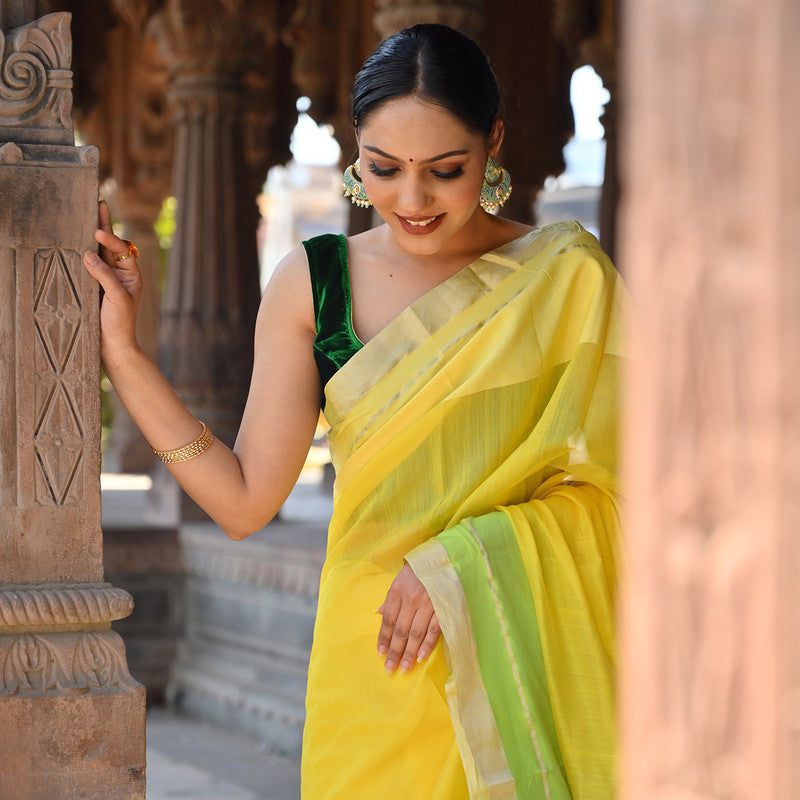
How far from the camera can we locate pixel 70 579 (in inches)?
70.9

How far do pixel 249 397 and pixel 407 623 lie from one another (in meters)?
0.38

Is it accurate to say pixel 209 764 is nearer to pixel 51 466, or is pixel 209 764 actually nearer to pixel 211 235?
pixel 211 235

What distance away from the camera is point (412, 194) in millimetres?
1681

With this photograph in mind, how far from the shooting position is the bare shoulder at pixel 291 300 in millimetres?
1817

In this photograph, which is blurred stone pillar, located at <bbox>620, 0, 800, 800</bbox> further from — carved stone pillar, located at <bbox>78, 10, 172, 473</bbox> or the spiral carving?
carved stone pillar, located at <bbox>78, 10, 172, 473</bbox>

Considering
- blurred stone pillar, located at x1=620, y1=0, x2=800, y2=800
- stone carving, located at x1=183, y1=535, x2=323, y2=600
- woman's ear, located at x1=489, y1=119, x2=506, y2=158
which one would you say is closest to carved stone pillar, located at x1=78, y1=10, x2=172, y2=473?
stone carving, located at x1=183, y1=535, x2=323, y2=600

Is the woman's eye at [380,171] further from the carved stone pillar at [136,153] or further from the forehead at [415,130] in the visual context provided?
the carved stone pillar at [136,153]

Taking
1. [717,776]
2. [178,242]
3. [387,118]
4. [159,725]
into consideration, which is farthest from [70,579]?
[178,242]

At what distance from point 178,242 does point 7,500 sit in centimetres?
356

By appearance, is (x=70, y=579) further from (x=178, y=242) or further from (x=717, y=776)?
(x=178, y=242)

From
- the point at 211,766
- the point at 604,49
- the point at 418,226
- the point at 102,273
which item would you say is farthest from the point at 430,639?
the point at 604,49

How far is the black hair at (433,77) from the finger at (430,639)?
25.5 inches

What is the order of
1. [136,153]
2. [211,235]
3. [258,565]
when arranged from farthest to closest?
[136,153] → [211,235] → [258,565]

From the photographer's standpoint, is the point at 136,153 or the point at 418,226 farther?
the point at 136,153
